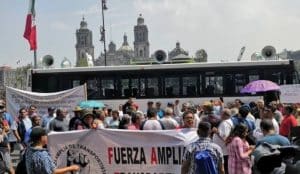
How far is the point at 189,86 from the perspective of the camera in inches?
998

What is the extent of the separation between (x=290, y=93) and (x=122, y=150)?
12396mm

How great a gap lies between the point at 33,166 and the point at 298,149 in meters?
3.67

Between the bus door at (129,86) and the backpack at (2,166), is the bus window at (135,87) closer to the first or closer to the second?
the bus door at (129,86)

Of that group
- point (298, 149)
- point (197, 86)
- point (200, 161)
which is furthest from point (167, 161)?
point (197, 86)

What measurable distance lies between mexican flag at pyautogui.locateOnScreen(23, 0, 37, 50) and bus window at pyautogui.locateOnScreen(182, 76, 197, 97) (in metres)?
7.20

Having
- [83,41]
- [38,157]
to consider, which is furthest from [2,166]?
[83,41]

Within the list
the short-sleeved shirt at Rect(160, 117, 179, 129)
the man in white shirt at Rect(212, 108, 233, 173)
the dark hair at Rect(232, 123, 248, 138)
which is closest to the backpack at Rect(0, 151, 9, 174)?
the short-sleeved shirt at Rect(160, 117, 179, 129)

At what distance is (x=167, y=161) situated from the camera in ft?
30.9

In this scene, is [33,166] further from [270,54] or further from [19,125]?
[270,54]

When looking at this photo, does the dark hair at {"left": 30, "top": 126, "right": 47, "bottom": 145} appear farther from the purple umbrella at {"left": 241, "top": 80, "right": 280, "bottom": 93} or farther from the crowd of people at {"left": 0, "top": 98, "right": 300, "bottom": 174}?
the purple umbrella at {"left": 241, "top": 80, "right": 280, "bottom": 93}

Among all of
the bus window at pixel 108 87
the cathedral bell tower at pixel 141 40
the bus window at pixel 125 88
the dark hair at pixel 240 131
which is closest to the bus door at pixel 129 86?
the bus window at pixel 125 88

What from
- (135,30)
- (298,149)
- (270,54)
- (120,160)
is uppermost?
(135,30)

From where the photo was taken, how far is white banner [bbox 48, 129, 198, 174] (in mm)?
9359

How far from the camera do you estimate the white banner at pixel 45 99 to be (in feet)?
65.1
